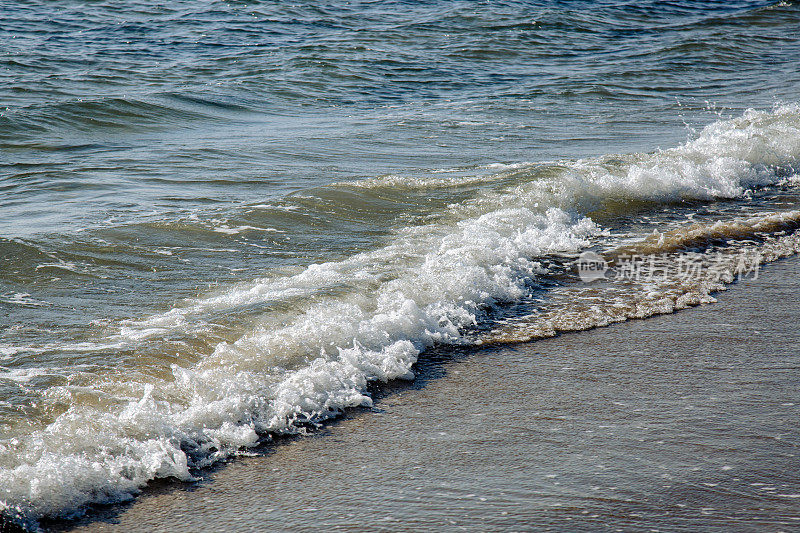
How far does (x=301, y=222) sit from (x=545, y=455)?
392 cm

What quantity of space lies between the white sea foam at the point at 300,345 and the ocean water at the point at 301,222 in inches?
0.5

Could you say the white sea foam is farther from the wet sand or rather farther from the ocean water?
the wet sand

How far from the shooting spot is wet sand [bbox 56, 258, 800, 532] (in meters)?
2.67

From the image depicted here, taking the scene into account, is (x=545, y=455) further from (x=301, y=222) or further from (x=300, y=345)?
(x=301, y=222)

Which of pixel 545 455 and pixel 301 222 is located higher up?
pixel 301 222

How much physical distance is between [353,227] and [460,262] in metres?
1.56

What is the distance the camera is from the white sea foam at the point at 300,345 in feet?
9.58

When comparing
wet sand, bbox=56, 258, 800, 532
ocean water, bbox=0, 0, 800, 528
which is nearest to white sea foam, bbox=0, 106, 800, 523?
Answer: ocean water, bbox=0, 0, 800, 528

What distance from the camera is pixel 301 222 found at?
21.4ft

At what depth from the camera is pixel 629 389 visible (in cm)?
363

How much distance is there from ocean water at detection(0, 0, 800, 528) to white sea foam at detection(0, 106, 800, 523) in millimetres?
13

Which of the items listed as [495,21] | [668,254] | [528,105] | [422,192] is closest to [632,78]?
[528,105]

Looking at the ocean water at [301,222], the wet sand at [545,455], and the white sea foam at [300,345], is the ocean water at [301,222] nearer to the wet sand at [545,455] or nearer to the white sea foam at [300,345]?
the white sea foam at [300,345]

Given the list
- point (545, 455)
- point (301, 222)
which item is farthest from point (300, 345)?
point (301, 222)
